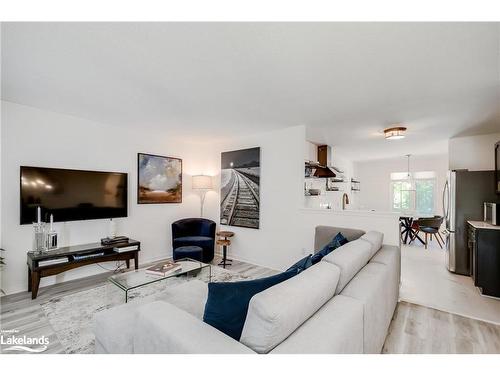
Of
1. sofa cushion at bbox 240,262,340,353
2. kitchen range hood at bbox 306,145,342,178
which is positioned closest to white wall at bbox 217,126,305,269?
kitchen range hood at bbox 306,145,342,178

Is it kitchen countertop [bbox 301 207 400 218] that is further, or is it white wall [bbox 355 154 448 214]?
white wall [bbox 355 154 448 214]

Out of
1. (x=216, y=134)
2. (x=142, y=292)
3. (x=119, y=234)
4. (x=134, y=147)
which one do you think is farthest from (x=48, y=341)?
(x=216, y=134)

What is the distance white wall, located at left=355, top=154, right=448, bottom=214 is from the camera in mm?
6770

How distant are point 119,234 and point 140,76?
8.84 ft

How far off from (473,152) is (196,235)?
5.14 m

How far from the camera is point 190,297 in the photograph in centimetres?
190

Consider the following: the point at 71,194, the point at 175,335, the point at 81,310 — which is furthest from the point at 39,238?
the point at 175,335

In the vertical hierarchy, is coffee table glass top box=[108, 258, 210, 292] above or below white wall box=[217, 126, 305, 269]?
below

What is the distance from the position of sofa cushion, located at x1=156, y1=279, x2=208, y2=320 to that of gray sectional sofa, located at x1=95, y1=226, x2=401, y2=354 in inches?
0.5

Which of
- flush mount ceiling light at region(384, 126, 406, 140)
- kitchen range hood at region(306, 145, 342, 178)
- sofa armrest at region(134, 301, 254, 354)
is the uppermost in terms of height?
flush mount ceiling light at region(384, 126, 406, 140)

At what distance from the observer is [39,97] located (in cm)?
270

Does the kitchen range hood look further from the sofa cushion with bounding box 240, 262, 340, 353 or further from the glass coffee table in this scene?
the sofa cushion with bounding box 240, 262, 340, 353
